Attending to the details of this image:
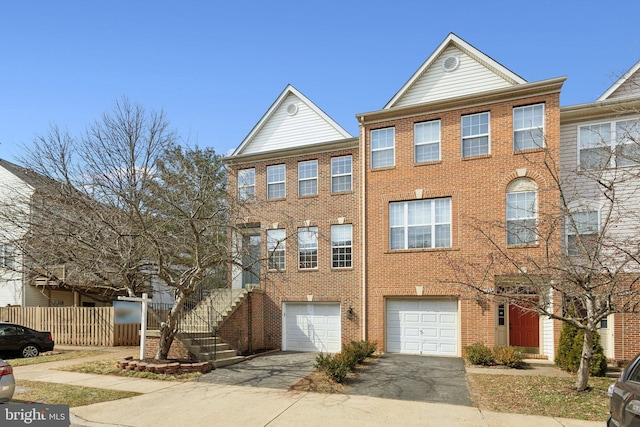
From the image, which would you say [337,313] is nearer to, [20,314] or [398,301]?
[398,301]

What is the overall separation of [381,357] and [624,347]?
759 cm

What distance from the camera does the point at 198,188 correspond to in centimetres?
1284

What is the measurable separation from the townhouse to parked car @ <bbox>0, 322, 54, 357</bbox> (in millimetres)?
7993

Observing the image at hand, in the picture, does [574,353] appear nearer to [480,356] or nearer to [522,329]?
[480,356]

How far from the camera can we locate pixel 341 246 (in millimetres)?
17516

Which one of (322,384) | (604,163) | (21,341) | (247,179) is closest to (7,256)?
(21,341)

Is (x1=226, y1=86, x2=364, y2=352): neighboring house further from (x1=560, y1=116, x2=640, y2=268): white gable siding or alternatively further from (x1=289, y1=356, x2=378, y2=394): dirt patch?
(x1=560, y1=116, x2=640, y2=268): white gable siding

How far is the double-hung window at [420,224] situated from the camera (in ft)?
52.0

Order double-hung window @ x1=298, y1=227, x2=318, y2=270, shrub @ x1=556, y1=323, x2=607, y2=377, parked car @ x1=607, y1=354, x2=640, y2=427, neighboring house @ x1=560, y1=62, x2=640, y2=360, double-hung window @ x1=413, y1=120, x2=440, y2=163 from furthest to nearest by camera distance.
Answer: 1. double-hung window @ x1=298, y1=227, x2=318, y2=270
2. double-hung window @ x1=413, y1=120, x2=440, y2=163
3. neighboring house @ x1=560, y1=62, x2=640, y2=360
4. shrub @ x1=556, y1=323, x2=607, y2=377
5. parked car @ x1=607, y1=354, x2=640, y2=427

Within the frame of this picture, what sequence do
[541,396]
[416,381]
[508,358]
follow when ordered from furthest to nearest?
[508,358]
[416,381]
[541,396]

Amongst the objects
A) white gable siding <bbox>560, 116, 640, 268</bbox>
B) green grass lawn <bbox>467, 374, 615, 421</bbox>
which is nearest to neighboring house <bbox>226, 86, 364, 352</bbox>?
green grass lawn <bbox>467, 374, 615, 421</bbox>

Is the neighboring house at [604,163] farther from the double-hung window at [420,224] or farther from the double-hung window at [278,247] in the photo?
the double-hung window at [278,247]

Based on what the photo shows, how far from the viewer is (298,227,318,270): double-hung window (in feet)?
59.0

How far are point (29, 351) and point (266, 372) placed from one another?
10.6m
